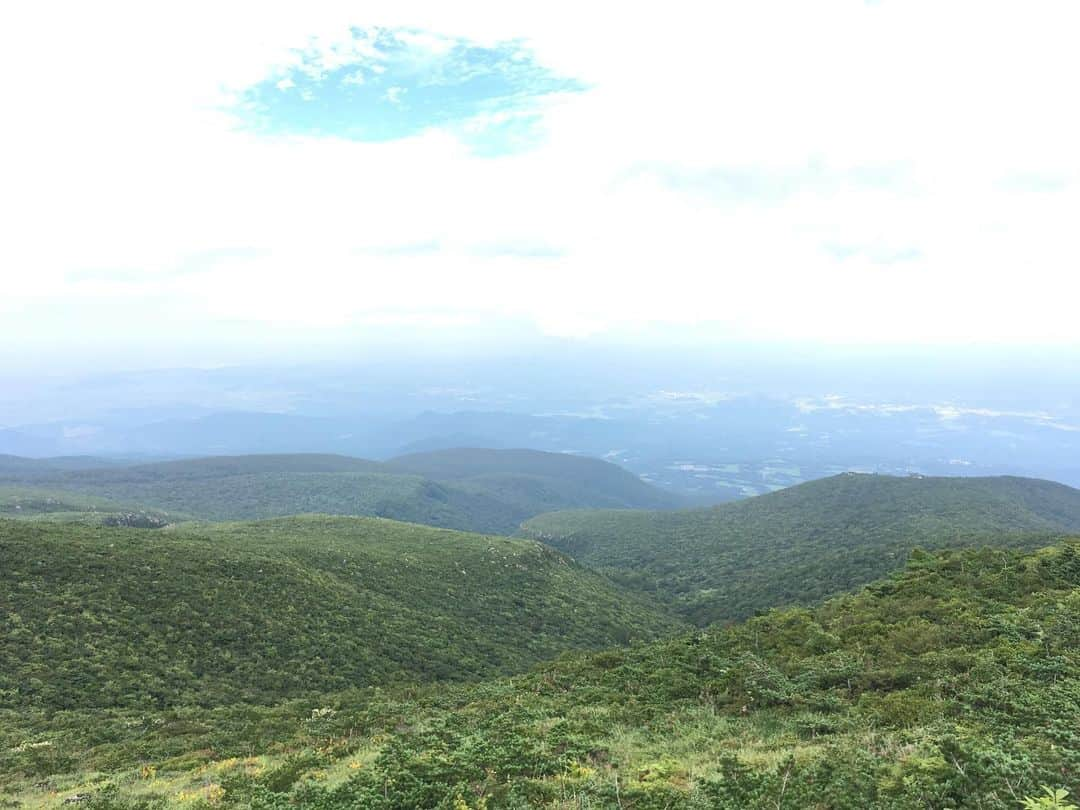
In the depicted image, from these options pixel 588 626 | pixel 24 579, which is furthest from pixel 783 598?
pixel 24 579

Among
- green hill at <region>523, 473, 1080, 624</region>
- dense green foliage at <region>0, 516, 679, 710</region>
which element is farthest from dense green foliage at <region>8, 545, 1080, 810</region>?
green hill at <region>523, 473, 1080, 624</region>

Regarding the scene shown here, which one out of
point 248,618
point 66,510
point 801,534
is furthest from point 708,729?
point 66,510

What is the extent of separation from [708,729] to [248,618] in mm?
33390

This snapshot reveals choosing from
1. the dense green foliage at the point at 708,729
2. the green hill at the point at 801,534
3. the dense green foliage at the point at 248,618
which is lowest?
the green hill at the point at 801,534

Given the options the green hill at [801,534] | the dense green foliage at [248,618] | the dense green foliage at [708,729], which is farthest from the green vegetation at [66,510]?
the green hill at [801,534]

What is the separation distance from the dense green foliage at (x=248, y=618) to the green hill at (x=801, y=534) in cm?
2460

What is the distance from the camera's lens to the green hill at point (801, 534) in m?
70.8

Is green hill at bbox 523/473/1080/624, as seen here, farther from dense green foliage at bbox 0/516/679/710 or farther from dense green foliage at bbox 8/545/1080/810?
dense green foliage at bbox 8/545/1080/810

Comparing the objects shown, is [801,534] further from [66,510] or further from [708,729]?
[66,510]

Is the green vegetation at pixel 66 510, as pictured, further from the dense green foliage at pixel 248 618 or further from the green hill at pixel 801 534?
the green hill at pixel 801 534

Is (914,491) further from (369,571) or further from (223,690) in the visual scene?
(223,690)

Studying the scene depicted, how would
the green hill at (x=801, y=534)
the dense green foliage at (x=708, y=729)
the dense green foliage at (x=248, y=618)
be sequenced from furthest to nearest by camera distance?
the green hill at (x=801, y=534)
the dense green foliage at (x=248, y=618)
the dense green foliage at (x=708, y=729)

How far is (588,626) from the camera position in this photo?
54.4 m

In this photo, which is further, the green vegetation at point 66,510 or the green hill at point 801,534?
the green vegetation at point 66,510
